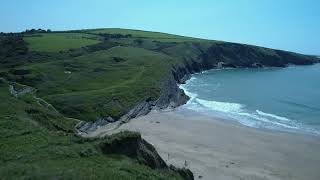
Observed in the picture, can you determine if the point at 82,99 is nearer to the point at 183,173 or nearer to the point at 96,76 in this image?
the point at 96,76

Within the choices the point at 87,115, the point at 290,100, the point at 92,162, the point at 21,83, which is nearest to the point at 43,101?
the point at 87,115

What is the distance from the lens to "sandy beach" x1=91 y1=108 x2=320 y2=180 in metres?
49.5

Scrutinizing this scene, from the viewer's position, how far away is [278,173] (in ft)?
161

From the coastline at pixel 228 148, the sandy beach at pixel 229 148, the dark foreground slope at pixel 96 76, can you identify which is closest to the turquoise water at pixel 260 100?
the coastline at pixel 228 148

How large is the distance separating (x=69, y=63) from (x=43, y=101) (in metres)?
40.3

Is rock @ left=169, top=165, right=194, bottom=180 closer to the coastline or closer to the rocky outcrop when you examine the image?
the rocky outcrop

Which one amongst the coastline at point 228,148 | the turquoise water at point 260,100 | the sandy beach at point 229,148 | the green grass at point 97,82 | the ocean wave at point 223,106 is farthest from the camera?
the ocean wave at point 223,106

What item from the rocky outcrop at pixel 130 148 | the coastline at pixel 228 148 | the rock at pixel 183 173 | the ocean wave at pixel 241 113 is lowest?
the coastline at pixel 228 148

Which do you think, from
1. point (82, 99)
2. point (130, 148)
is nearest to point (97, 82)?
point (82, 99)

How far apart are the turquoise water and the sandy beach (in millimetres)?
6905

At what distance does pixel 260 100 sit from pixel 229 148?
46.0 meters

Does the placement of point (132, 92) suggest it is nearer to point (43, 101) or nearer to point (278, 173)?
point (43, 101)

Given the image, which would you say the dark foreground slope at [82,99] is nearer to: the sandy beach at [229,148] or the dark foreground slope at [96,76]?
the dark foreground slope at [96,76]

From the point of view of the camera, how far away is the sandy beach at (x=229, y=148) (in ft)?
162
